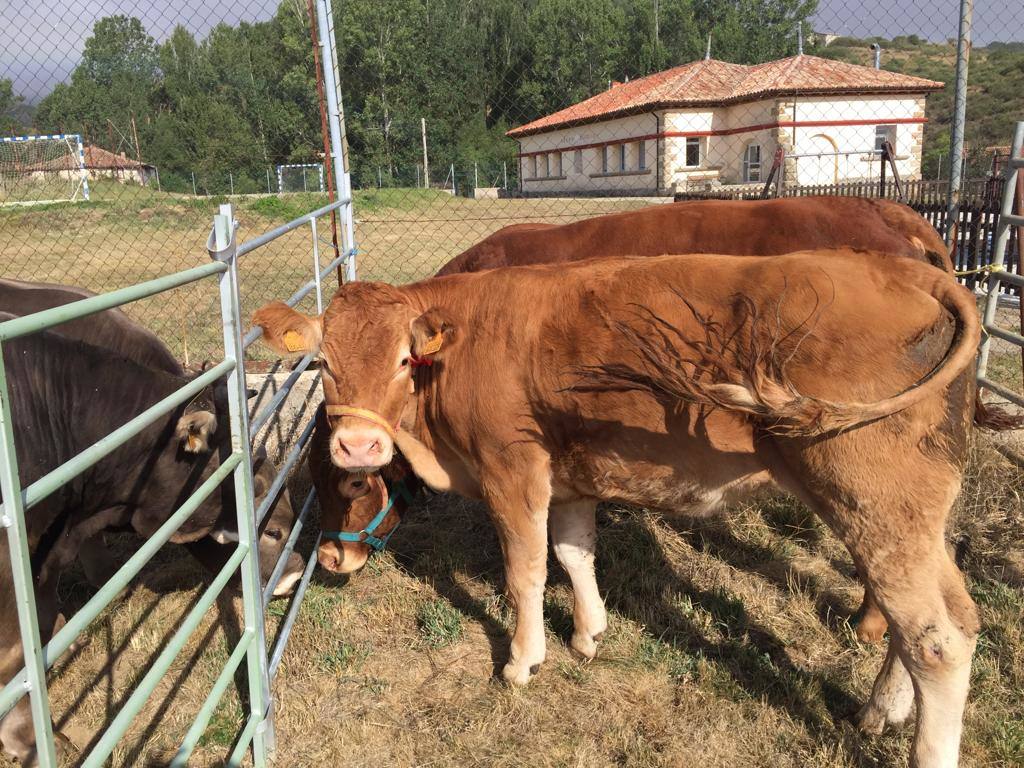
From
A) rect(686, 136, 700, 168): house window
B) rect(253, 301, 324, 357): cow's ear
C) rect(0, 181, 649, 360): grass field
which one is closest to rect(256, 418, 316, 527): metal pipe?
rect(253, 301, 324, 357): cow's ear

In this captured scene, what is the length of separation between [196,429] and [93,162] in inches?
878

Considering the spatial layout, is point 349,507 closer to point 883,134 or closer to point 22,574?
point 22,574

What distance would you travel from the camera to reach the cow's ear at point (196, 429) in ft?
10.4

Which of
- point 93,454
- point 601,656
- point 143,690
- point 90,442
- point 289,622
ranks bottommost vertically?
point 601,656

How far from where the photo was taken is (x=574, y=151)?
25594mm

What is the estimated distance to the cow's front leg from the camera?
3.26 metres

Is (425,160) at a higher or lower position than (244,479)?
higher

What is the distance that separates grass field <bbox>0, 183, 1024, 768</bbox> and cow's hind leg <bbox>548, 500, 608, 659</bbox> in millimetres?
100

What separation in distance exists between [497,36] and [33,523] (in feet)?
59.0

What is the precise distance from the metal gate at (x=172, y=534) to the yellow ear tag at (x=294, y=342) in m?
0.12

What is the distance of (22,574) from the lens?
148 centimetres

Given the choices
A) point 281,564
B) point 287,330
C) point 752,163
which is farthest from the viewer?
point 752,163

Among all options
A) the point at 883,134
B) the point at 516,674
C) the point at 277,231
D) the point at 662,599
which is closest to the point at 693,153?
the point at 883,134

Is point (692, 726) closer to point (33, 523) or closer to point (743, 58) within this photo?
point (33, 523)
